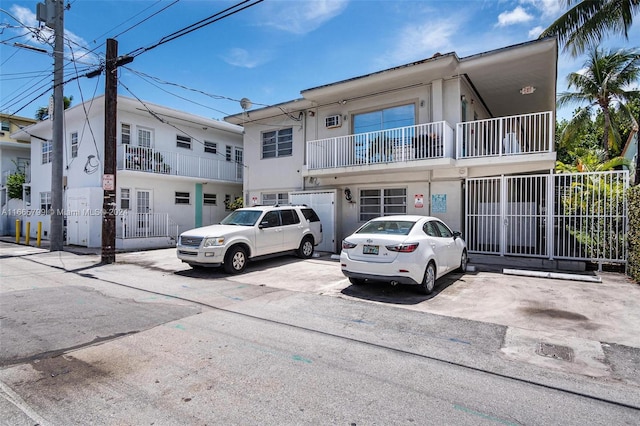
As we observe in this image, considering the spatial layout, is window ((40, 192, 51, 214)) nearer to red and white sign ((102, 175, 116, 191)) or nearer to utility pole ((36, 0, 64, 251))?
utility pole ((36, 0, 64, 251))

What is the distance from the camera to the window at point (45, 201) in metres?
20.0

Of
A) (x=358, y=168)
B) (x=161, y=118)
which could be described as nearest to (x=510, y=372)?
(x=358, y=168)

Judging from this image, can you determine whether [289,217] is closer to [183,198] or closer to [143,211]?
[143,211]

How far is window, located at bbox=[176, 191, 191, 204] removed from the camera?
757 inches

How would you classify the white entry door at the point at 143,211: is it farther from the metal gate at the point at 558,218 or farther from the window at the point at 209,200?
the metal gate at the point at 558,218

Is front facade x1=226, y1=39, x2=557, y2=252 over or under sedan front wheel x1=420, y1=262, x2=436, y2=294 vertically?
over

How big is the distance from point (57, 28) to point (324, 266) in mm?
15149

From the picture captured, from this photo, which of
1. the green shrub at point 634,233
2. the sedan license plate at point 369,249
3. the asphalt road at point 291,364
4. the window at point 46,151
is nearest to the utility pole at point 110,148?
the asphalt road at point 291,364

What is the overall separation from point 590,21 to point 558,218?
691 centimetres

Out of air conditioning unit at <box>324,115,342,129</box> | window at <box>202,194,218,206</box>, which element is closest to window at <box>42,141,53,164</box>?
window at <box>202,194,218,206</box>

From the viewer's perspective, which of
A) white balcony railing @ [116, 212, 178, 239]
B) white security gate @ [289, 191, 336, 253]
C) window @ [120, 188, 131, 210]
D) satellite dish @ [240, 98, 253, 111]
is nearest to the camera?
white security gate @ [289, 191, 336, 253]

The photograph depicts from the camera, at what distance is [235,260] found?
968 cm

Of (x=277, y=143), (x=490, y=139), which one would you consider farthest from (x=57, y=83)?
(x=490, y=139)

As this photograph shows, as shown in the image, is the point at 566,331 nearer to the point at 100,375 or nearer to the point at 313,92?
the point at 100,375
